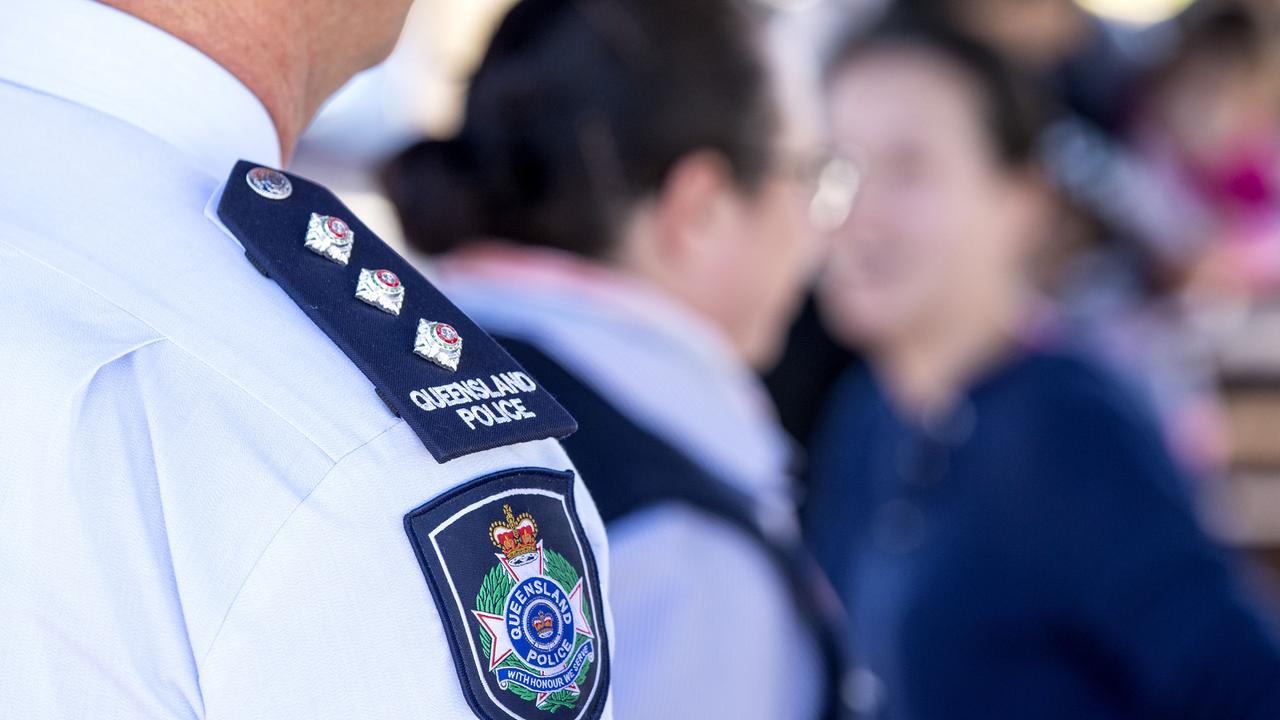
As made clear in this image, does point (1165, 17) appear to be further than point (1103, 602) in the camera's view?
Yes

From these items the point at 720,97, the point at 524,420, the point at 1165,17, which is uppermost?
the point at 1165,17

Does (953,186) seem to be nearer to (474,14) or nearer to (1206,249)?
(1206,249)

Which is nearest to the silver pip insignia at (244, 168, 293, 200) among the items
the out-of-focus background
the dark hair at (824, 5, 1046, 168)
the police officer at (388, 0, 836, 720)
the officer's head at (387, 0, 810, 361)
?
the police officer at (388, 0, 836, 720)

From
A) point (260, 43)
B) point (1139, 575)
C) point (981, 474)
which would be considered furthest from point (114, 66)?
point (981, 474)

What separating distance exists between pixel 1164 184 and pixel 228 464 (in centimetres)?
380

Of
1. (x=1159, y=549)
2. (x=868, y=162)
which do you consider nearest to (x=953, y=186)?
(x=868, y=162)

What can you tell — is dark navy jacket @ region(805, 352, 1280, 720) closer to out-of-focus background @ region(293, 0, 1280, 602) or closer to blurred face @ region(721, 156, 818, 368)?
blurred face @ region(721, 156, 818, 368)

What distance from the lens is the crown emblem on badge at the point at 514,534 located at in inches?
25.4

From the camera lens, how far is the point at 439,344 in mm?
684

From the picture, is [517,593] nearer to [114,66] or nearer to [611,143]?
[114,66]

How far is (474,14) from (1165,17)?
3.00 meters

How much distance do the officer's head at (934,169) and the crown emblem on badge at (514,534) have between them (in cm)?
157

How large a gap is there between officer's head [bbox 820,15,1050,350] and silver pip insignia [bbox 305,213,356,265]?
60.0 inches

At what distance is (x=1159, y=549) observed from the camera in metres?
1.69
